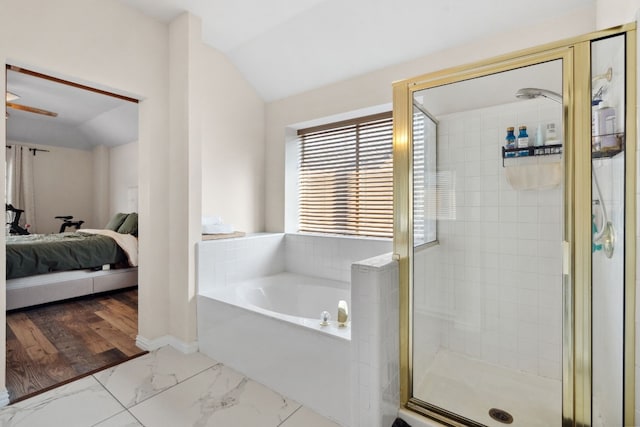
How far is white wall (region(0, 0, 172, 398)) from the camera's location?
5.91ft

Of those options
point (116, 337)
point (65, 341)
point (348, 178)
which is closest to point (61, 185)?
point (65, 341)

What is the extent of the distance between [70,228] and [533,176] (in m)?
6.95

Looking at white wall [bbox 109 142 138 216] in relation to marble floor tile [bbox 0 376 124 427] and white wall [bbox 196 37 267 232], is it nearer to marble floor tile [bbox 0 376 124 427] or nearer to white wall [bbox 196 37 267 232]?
white wall [bbox 196 37 267 232]

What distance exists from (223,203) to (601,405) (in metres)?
2.85

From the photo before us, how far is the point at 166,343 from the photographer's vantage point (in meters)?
2.50

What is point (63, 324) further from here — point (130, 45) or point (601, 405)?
point (601, 405)

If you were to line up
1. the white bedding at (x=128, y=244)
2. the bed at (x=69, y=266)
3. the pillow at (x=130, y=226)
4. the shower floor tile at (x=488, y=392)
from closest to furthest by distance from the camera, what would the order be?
the shower floor tile at (x=488, y=392)
the bed at (x=69, y=266)
the white bedding at (x=128, y=244)
the pillow at (x=130, y=226)

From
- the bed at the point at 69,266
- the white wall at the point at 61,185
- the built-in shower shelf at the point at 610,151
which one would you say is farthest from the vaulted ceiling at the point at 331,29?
the white wall at the point at 61,185

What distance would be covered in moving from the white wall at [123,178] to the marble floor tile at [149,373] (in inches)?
142

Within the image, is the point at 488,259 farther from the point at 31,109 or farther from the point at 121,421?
the point at 31,109

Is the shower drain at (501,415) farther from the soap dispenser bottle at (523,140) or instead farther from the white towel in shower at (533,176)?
the soap dispenser bottle at (523,140)

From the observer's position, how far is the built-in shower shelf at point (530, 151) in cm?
165

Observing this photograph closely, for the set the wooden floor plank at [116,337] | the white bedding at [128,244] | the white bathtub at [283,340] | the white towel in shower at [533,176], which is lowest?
the wooden floor plank at [116,337]

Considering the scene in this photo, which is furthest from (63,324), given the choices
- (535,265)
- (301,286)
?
(535,265)
